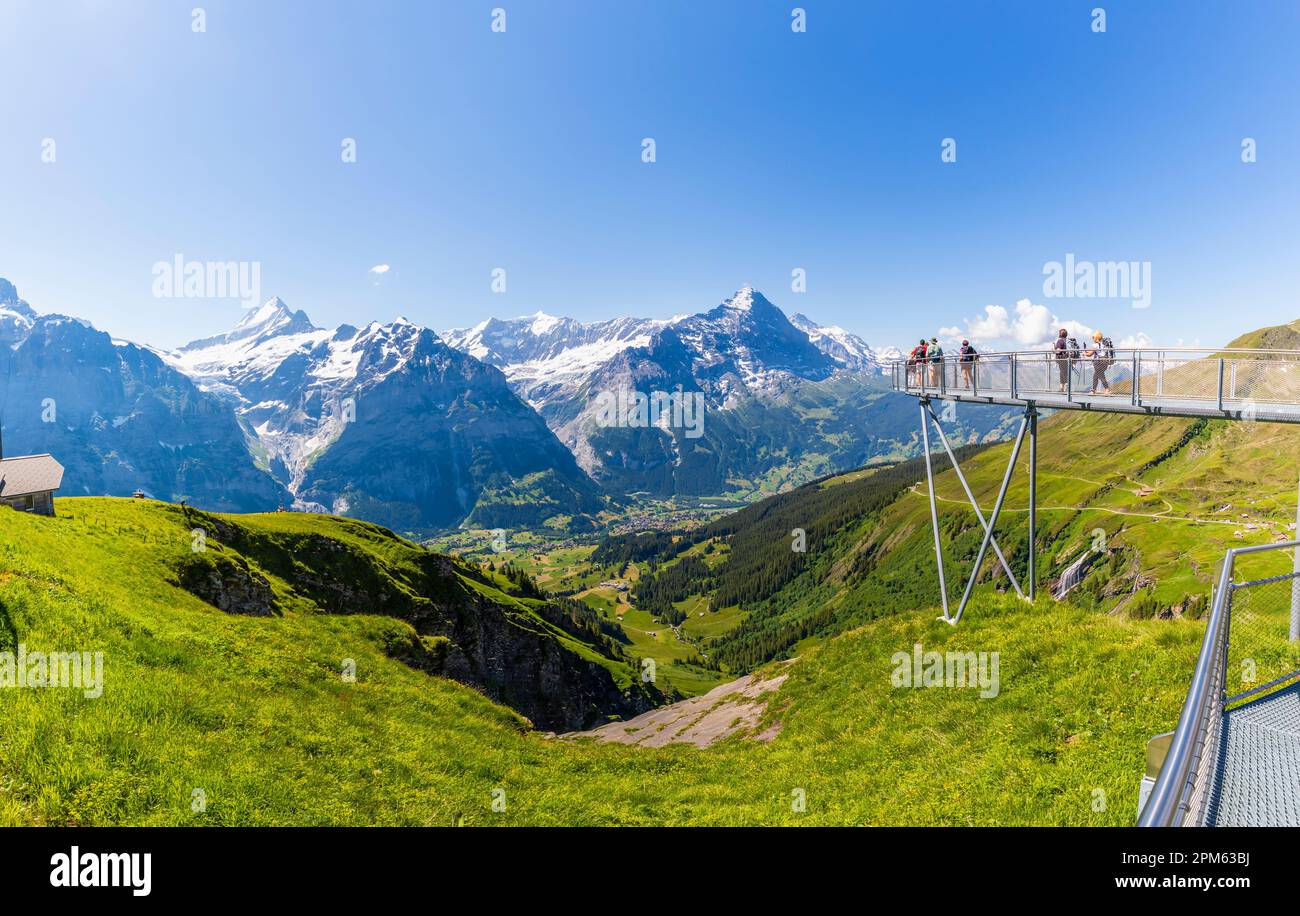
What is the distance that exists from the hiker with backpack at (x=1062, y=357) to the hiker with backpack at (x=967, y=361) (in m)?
3.12

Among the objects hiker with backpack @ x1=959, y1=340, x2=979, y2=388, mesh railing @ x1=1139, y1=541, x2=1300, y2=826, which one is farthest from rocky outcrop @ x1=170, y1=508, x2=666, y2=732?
hiker with backpack @ x1=959, y1=340, x2=979, y2=388

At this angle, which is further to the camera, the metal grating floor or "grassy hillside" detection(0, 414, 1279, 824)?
"grassy hillside" detection(0, 414, 1279, 824)

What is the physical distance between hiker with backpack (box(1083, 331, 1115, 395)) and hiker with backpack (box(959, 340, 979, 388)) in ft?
14.3

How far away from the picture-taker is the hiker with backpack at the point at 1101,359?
2072 centimetres

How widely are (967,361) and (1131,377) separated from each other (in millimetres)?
6841

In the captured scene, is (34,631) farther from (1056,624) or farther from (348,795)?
(1056,624)

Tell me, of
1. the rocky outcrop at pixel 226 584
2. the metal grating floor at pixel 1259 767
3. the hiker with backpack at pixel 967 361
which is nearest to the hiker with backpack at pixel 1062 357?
the hiker with backpack at pixel 967 361

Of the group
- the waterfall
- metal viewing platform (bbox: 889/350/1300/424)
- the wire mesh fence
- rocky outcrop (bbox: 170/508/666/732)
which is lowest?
the waterfall

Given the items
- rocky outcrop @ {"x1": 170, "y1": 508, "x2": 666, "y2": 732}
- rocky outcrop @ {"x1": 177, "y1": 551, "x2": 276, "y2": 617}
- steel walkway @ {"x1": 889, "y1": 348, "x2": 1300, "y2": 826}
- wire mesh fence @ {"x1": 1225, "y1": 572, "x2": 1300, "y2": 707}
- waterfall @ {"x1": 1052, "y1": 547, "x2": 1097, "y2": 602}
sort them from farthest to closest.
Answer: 1. waterfall @ {"x1": 1052, "y1": 547, "x2": 1097, "y2": 602}
2. rocky outcrop @ {"x1": 170, "y1": 508, "x2": 666, "y2": 732}
3. rocky outcrop @ {"x1": 177, "y1": 551, "x2": 276, "y2": 617}
4. wire mesh fence @ {"x1": 1225, "y1": 572, "x2": 1300, "y2": 707}
5. steel walkway @ {"x1": 889, "y1": 348, "x2": 1300, "y2": 826}

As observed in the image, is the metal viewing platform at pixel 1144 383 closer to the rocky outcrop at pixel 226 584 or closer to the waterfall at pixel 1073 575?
the rocky outcrop at pixel 226 584

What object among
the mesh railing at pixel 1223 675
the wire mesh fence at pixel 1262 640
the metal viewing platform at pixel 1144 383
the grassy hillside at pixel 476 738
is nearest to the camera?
the mesh railing at pixel 1223 675

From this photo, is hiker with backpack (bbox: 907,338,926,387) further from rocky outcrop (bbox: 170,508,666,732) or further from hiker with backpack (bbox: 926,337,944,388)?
rocky outcrop (bbox: 170,508,666,732)

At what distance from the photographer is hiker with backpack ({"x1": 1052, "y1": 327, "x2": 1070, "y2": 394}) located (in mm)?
21516
